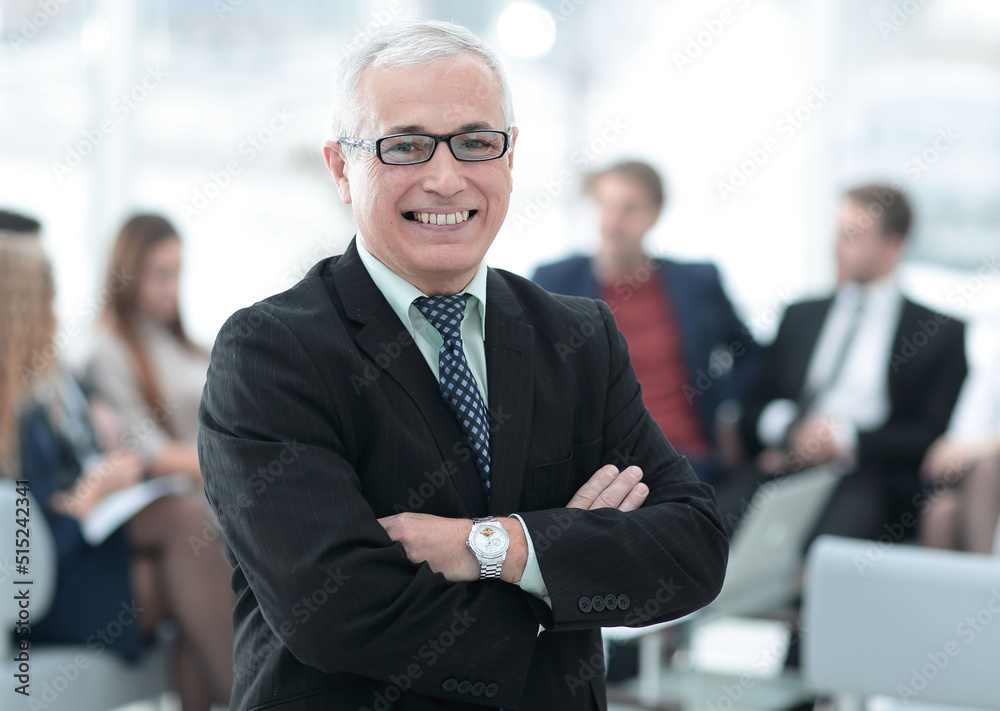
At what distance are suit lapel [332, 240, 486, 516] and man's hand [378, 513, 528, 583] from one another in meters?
0.06

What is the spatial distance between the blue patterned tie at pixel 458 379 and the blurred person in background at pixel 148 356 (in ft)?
7.38

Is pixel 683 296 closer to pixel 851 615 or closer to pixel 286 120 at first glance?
pixel 851 615

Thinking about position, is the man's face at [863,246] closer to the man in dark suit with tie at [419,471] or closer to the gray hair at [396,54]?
the man in dark suit with tie at [419,471]

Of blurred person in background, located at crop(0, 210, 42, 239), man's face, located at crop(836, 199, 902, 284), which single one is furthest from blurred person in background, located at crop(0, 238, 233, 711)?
man's face, located at crop(836, 199, 902, 284)

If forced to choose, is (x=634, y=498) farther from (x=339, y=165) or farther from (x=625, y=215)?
(x=625, y=215)

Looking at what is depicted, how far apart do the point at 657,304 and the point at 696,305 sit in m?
0.15

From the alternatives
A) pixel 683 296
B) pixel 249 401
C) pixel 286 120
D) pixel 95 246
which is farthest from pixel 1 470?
pixel 286 120

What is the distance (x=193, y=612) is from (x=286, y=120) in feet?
11.0

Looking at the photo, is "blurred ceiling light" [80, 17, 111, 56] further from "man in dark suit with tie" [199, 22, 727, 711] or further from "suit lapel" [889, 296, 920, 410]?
"man in dark suit with tie" [199, 22, 727, 711]

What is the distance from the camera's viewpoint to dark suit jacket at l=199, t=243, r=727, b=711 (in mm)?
1230

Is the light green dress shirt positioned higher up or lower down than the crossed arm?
higher up

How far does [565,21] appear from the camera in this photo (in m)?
5.88

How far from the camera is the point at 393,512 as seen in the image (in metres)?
1.33

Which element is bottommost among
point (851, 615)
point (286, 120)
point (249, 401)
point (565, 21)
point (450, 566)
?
point (851, 615)
